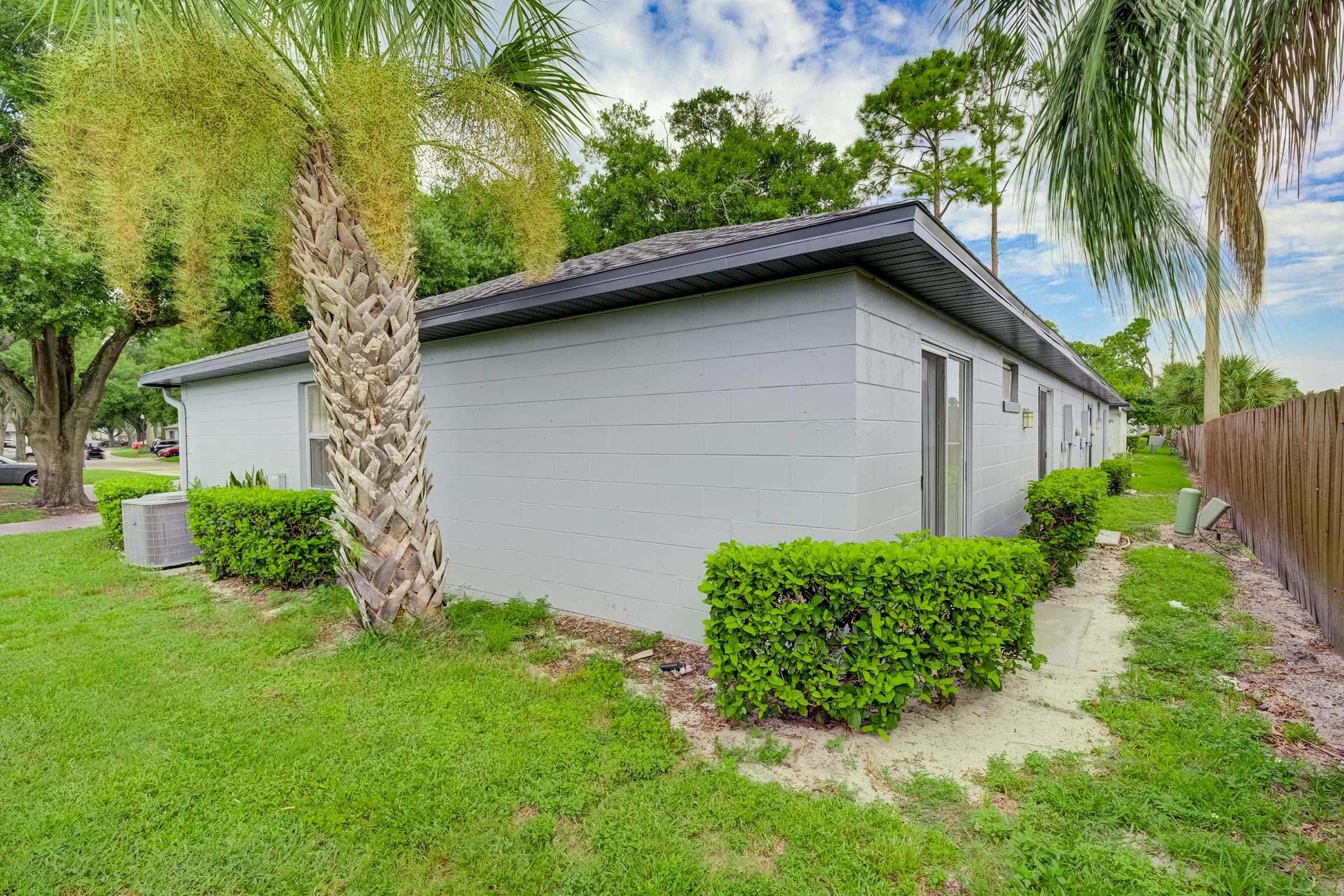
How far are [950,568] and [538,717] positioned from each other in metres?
2.20

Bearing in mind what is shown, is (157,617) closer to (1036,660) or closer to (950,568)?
(950,568)

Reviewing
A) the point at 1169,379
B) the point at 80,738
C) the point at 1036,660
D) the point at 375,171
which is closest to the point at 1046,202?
the point at 1036,660

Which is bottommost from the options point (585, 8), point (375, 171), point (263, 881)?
point (263, 881)

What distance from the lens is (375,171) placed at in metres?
3.56

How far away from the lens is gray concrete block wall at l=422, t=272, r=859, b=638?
149 inches

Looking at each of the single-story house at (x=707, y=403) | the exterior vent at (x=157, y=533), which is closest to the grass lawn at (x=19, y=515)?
the exterior vent at (x=157, y=533)

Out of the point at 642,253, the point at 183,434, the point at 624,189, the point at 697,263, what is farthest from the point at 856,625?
the point at 624,189

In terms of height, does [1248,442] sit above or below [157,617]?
above

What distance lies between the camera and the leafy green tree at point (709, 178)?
60.3 ft

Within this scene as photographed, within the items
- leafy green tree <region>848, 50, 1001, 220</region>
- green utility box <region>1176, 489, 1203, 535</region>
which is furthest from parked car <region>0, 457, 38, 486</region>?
green utility box <region>1176, 489, 1203, 535</region>

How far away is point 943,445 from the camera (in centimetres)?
522

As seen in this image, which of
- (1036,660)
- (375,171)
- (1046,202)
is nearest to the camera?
(1046,202)

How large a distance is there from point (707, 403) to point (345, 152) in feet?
8.91

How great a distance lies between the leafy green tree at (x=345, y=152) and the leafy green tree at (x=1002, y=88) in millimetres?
2871
